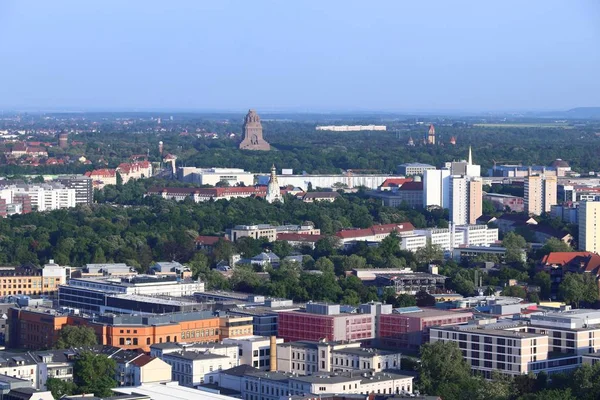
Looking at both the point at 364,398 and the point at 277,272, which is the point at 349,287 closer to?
the point at 277,272

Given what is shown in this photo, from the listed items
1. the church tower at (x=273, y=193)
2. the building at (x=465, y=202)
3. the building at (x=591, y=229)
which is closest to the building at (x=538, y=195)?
the building at (x=465, y=202)

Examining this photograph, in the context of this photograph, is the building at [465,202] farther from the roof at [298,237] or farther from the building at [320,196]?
the building at [320,196]

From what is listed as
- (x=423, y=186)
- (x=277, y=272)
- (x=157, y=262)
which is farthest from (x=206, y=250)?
(x=423, y=186)

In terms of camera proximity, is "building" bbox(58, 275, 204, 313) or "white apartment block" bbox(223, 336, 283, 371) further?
"building" bbox(58, 275, 204, 313)

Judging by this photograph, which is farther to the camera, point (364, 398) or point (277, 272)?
point (277, 272)

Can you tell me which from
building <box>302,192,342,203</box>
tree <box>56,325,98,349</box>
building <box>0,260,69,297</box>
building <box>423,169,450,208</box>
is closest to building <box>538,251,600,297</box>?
building <box>0,260,69,297</box>

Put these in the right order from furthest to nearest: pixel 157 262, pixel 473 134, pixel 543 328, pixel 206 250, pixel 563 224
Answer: pixel 473 134 < pixel 563 224 < pixel 206 250 < pixel 157 262 < pixel 543 328

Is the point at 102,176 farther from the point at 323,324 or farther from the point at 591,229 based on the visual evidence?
the point at 323,324

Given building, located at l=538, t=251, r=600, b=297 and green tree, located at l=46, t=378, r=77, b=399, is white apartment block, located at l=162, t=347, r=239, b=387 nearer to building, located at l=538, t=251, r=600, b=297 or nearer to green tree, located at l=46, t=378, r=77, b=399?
green tree, located at l=46, t=378, r=77, b=399
